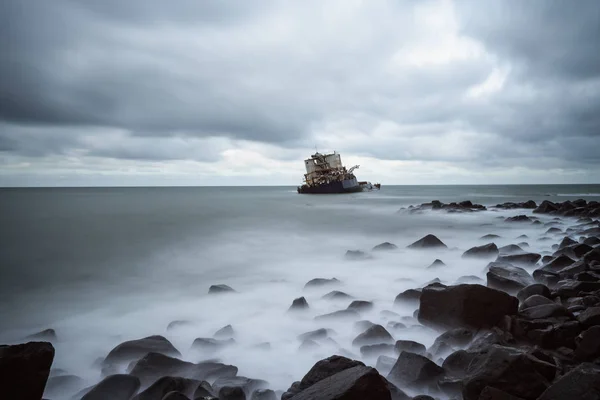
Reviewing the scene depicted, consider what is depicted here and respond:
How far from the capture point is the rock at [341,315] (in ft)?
17.4

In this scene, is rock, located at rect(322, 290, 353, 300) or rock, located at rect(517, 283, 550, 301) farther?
rock, located at rect(322, 290, 353, 300)

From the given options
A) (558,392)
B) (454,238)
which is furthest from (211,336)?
(454,238)

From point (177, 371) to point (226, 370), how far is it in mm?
540

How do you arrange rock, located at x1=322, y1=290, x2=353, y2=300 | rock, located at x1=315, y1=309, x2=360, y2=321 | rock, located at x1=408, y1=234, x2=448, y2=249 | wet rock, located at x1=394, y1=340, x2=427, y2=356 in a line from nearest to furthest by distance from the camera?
1. wet rock, located at x1=394, y1=340, x2=427, y2=356
2. rock, located at x1=315, y1=309, x2=360, y2=321
3. rock, located at x1=322, y1=290, x2=353, y2=300
4. rock, located at x1=408, y1=234, x2=448, y2=249

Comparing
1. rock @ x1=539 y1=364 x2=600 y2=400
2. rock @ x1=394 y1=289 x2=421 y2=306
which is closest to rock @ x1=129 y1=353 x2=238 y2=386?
rock @ x1=539 y1=364 x2=600 y2=400

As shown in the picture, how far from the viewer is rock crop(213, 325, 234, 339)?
16.2 ft

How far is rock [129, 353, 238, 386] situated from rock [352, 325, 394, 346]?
1.65 metres

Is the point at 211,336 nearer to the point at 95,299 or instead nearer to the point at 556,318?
the point at 95,299

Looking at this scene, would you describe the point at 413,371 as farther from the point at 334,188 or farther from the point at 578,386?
the point at 334,188

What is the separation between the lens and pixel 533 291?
5.04 meters

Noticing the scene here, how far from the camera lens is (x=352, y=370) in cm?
282

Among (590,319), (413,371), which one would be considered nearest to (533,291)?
(590,319)

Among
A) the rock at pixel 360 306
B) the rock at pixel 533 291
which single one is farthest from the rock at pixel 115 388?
the rock at pixel 533 291

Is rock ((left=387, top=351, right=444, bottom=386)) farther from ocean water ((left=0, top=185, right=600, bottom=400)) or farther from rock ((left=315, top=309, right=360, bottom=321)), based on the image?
rock ((left=315, top=309, right=360, bottom=321))
